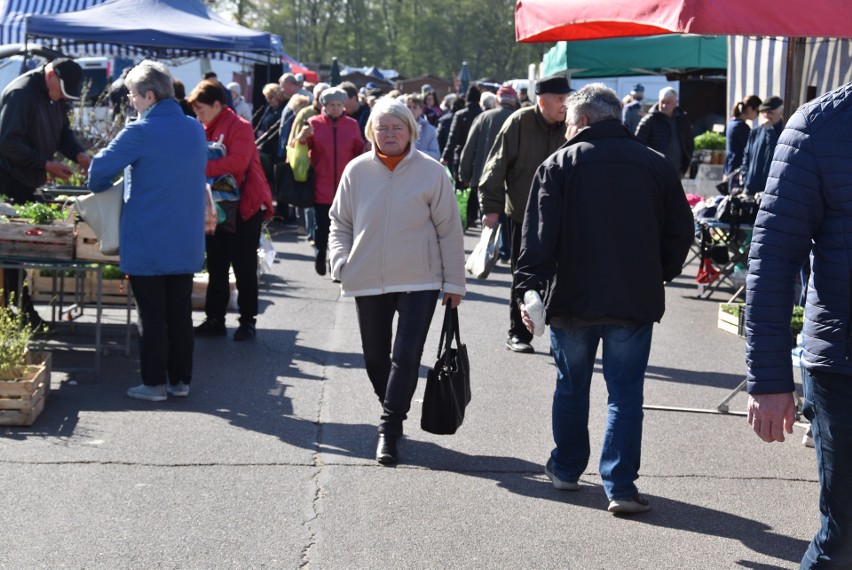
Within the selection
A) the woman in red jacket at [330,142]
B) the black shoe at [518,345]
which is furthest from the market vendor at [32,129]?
the black shoe at [518,345]

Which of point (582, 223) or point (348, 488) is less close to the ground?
point (582, 223)

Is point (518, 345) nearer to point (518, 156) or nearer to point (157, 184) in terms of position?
point (518, 156)

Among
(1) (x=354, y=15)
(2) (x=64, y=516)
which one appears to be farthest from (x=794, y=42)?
(1) (x=354, y=15)

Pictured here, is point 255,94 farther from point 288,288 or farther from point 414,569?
point 414,569

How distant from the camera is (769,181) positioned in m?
3.67

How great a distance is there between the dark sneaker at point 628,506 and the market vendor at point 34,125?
16.5 ft

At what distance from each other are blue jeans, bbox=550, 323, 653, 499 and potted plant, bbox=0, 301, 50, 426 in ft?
9.46

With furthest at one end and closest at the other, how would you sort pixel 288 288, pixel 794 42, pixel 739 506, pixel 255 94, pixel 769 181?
pixel 255 94 < pixel 288 288 < pixel 794 42 < pixel 739 506 < pixel 769 181

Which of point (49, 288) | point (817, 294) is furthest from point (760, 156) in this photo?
point (817, 294)

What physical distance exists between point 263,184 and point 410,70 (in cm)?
8292

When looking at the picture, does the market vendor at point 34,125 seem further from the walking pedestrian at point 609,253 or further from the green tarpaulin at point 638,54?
the green tarpaulin at point 638,54

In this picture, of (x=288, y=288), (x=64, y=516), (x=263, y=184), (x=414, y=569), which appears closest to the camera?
(x=414, y=569)

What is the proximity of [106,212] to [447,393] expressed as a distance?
94.8 inches

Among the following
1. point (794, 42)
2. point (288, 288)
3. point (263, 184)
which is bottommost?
point (288, 288)
